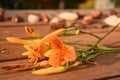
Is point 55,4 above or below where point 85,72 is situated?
above

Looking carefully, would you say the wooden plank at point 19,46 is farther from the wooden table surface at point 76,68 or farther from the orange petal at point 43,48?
the orange petal at point 43,48

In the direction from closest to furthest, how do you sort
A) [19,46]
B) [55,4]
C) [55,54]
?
[55,54] < [19,46] < [55,4]

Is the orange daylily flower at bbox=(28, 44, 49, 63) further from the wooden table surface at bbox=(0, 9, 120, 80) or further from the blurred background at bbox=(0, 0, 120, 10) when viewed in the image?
the blurred background at bbox=(0, 0, 120, 10)

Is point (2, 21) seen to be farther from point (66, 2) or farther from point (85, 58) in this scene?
point (66, 2)

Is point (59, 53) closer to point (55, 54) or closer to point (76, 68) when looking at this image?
point (55, 54)

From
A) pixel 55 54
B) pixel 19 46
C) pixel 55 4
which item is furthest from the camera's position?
pixel 55 4

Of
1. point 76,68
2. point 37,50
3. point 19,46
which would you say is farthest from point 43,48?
point 19,46

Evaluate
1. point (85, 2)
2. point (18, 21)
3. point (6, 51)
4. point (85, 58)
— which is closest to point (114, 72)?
point (85, 58)

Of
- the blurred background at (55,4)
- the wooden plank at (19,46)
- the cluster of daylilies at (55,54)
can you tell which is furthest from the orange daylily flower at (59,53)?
the blurred background at (55,4)
